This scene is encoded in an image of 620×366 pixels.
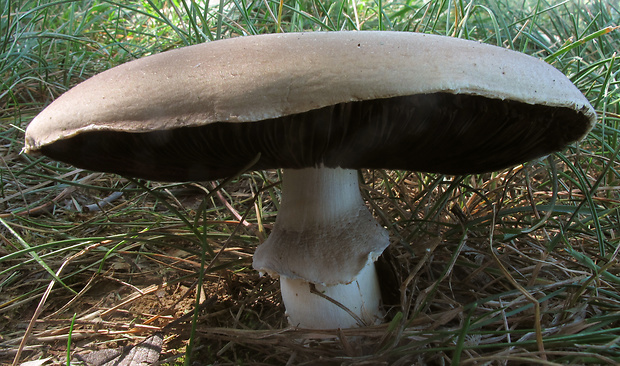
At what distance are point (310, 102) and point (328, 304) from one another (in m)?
1.09

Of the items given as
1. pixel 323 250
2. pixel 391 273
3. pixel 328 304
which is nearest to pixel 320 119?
pixel 323 250

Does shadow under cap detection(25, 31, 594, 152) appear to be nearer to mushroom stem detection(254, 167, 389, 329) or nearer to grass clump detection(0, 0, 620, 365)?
grass clump detection(0, 0, 620, 365)

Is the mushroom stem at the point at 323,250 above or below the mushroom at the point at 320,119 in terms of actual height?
below

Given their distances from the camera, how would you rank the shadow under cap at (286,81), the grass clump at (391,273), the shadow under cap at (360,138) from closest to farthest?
the shadow under cap at (286,81), the shadow under cap at (360,138), the grass clump at (391,273)

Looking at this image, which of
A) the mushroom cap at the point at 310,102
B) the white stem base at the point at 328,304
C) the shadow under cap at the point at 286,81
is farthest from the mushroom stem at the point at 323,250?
the shadow under cap at the point at 286,81

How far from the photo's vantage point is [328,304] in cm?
172

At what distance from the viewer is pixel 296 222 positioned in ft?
5.77

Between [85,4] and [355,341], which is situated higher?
[85,4]

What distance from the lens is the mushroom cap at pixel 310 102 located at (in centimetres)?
91

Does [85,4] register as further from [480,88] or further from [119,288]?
[480,88]

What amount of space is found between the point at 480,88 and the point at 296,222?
1.02 m

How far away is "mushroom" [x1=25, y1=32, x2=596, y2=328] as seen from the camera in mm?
916

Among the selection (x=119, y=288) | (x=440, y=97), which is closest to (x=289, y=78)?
(x=440, y=97)

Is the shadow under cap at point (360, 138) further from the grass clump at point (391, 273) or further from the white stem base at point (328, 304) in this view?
the white stem base at point (328, 304)
